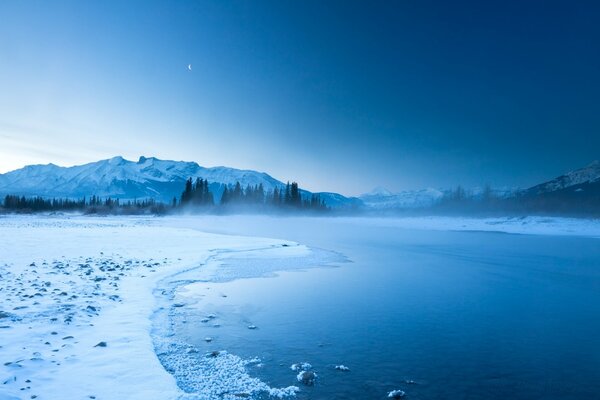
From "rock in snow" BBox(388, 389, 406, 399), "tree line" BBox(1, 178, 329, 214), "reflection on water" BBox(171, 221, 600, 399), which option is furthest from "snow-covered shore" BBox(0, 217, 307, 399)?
"tree line" BBox(1, 178, 329, 214)

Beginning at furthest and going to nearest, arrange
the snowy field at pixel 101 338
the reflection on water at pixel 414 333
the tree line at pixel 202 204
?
1. the tree line at pixel 202 204
2. the reflection on water at pixel 414 333
3. the snowy field at pixel 101 338

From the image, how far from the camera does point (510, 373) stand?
8156mm

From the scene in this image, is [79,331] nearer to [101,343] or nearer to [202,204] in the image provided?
[101,343]

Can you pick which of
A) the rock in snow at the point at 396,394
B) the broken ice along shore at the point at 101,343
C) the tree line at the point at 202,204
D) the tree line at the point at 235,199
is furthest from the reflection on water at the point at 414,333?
the tree line at the point at 235,199

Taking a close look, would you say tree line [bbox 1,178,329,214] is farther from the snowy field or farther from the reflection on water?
the reflection on water

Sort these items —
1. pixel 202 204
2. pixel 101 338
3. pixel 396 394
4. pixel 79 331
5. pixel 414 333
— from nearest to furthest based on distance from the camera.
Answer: pixel 396 394, pixel 101 338, pixel 79 331, pixel 414 333, pixel 202 204

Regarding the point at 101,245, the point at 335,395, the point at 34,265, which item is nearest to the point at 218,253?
the point at 101,245

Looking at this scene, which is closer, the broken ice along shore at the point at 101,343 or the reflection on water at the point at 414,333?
the broken ice along shore at the point at 101,343

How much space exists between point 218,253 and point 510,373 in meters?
22.5

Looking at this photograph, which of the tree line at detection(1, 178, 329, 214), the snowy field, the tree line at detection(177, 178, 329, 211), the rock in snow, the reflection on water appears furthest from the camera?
the tree line at detection(177, 178, 329, 211)

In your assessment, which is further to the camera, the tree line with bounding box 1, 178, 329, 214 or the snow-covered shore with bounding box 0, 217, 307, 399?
the tree line with bounding box 1, 178, 329, 214

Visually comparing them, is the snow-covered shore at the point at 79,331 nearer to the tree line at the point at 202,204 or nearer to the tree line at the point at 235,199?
the tree line at the point at 202,204

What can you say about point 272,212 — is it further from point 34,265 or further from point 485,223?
point 34,265

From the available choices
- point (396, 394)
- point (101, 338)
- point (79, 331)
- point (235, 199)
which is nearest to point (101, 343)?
point (101, 338)
